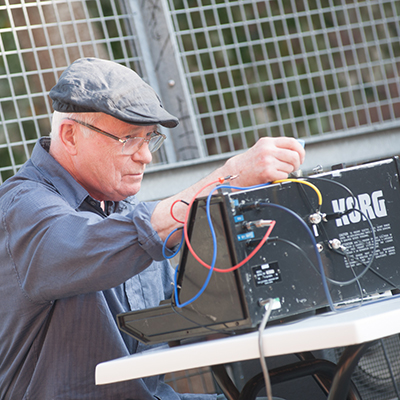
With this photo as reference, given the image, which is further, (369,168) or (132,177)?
(132,177)

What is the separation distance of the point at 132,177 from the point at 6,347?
56cm

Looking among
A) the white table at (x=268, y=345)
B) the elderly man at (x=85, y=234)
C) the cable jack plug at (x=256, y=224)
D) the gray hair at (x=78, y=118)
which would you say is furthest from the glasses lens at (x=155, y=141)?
the white table at (x=268, y=345)

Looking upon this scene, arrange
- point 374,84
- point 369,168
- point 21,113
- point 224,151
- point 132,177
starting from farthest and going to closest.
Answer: point 374,84 → point 224,151 → point 21,113 → point 132,177 → point 369,168

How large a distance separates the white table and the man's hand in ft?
0.84

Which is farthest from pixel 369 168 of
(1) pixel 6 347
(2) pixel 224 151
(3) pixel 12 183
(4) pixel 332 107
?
(4) pixel 332 107

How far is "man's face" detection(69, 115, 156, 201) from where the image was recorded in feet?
4.43

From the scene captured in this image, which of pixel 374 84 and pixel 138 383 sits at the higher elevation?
pixel 374 84

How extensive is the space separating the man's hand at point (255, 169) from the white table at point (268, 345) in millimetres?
255

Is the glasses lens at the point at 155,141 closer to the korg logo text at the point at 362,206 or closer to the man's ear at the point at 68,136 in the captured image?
the man's ear at the point at 68,136

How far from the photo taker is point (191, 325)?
980 mm

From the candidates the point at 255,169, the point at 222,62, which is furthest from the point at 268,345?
the point at 222,62

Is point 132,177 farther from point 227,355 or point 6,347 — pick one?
point 227,355

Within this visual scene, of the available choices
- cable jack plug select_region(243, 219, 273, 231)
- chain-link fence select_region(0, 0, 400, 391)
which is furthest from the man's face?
chain-link fence select_region(0, 0, 400, 391)

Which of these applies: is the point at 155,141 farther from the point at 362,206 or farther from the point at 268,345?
the point at 268,345
